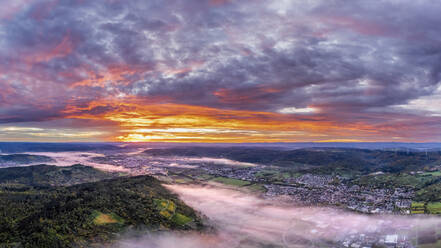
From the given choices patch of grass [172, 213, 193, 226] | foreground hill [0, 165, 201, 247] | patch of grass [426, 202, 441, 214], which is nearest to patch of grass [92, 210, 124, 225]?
foreground hill [0, 165, 201, 247]

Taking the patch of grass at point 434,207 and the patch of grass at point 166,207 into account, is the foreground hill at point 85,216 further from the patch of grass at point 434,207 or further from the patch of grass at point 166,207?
the patch of grass at point 434,207

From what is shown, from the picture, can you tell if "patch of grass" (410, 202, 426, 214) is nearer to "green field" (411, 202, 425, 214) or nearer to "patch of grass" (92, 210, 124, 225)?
"green field" (411, 202, 425, 214)

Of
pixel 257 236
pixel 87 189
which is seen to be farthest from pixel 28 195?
pixel 257 236

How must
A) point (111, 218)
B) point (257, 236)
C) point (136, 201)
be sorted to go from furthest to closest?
point (136, 201)
point (257, 236)
point (111, 218)

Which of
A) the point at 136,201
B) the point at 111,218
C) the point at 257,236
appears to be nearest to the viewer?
the point at 111,218

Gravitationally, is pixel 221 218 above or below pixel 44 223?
below

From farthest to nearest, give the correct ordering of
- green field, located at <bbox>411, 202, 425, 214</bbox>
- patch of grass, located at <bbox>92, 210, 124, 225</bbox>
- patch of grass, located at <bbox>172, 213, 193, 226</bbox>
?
green field, located at <bbox>411, 202, 425, 214</bbox> < patch of grass, located at <bbox>172, 213, 193, 226</bbox> < patch of grass, located at <bbox>92, 210, 124, 225</bbox>

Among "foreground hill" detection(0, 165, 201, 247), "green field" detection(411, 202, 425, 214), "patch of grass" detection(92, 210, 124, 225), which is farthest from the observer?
"green field" detection(411, 202, 425, 214)

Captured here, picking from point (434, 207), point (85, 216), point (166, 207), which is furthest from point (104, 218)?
point (434, 207)

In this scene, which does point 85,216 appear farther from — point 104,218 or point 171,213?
point 171,213

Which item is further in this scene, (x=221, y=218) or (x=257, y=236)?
(x=221, y=218)

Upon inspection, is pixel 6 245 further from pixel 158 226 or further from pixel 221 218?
pixel 221 218
